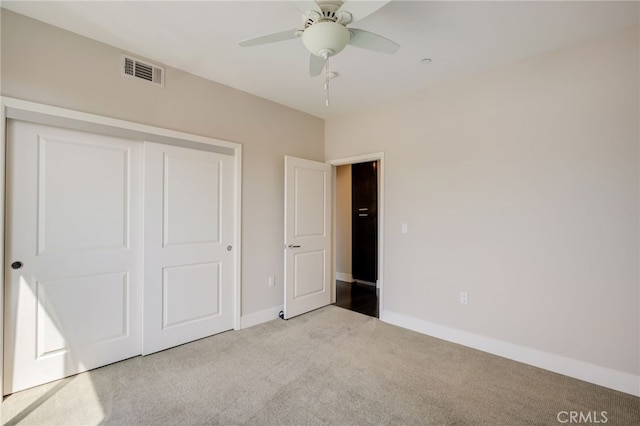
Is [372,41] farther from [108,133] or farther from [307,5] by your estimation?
[108,133]

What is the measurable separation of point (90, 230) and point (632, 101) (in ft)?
14.2

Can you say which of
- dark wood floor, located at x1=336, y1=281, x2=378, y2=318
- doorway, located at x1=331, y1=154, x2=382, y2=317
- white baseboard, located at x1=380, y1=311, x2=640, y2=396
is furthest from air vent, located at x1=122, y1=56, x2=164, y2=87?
white baseboard, located at x1=380, y1=311, x2=640, y2=396

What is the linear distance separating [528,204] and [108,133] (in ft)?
12.2

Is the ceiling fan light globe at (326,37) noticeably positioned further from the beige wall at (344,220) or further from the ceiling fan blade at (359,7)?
the beige wall at (344,220)

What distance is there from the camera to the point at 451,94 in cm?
300

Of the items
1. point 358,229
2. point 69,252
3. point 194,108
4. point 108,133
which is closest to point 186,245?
point 69,252

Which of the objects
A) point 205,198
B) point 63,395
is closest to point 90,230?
point 205,198

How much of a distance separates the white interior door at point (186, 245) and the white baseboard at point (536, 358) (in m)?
2.15

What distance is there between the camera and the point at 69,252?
2254 mm

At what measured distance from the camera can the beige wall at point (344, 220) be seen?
5.59 metres

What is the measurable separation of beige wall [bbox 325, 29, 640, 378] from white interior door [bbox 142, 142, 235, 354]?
193 centimetres

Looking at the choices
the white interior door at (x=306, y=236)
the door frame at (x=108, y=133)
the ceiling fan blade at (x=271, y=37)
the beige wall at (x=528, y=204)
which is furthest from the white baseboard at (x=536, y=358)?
the ceiling fan blade at (x=271, y=37)

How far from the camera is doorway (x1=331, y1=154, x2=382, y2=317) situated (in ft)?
16.6

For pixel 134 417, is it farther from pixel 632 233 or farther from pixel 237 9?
pixel 632 233
